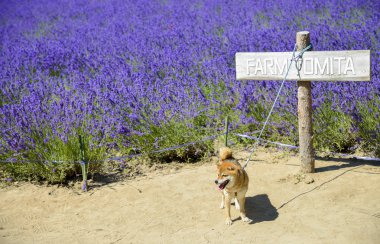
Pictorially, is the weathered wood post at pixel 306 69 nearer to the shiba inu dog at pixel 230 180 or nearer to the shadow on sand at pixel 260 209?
the shadow on sand at pixel 260 209

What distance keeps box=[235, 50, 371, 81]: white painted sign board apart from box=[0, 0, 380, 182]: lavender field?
2.21ft

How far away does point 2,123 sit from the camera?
14.4 ft

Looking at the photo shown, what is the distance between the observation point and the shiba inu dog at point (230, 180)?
2.96 metres

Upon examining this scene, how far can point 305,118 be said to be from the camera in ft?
12.1

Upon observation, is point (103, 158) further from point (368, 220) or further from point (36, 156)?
point (368, 220)

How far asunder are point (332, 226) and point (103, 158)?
195 cm

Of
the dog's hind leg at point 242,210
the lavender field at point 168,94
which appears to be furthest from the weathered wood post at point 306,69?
the dog's hind leg at point 242,210

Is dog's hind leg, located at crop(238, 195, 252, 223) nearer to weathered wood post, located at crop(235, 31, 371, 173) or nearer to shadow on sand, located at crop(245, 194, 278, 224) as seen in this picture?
shadow on sand, located at crop(245, 194, 278, 224)

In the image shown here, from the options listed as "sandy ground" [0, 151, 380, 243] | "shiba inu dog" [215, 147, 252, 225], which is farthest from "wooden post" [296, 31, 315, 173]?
"shiba inu dog" [215, 147, 252, 225]

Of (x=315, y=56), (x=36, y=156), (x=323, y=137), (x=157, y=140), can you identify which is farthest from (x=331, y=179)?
(x=36, y=156)

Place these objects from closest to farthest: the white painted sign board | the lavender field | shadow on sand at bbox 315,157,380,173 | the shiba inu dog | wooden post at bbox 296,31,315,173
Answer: the shiba inu dog, the white painted sign board, wooden post at bbox 296,31,315,173, shadow on sand at bbox 315,157,380,173, the lavender field

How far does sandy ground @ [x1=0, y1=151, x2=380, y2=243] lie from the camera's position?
303 centimetres

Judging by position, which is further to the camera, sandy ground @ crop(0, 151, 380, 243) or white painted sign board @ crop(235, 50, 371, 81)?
white painted sign board @ crop(235, 50, 371, 81)

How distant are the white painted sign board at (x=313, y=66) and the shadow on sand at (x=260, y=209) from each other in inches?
35.2
